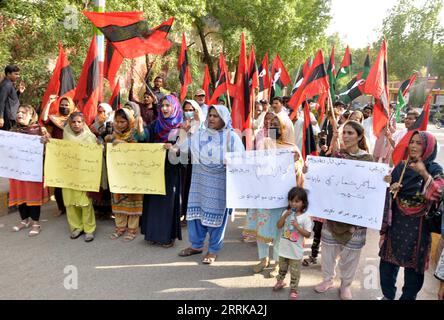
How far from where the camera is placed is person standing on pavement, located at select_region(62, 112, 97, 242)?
4121 mm

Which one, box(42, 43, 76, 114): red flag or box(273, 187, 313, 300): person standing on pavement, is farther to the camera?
box(42, 43, 76, 114): red flag

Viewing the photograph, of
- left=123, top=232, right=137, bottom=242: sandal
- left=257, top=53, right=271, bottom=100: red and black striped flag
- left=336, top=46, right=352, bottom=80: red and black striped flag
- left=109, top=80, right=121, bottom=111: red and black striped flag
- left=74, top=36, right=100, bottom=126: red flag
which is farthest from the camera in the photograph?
left=257, top=53, right=271, bottom=100: red and black striped flag

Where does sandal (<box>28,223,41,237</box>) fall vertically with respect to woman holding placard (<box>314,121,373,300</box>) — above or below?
below

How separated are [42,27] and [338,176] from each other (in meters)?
6.26

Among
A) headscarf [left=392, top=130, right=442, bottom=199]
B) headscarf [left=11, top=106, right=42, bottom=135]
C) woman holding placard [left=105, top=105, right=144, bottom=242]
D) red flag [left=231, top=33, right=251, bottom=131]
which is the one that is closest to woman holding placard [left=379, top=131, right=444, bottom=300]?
headscarf [left=392, top=130, right=442, bottom=199]

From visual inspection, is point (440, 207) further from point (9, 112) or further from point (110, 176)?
point (9, 112)

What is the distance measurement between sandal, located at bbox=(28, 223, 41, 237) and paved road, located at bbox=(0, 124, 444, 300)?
7 cm

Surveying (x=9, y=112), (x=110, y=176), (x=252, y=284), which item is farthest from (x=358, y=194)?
(x=9, y=112)

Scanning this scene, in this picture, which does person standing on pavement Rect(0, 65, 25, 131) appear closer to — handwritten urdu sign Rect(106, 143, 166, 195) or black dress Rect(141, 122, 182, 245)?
handwritten urdu sign Rect(106, 143, 166, 195)

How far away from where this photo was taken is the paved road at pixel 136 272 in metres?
3.11

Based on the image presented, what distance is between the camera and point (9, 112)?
5.47 meters

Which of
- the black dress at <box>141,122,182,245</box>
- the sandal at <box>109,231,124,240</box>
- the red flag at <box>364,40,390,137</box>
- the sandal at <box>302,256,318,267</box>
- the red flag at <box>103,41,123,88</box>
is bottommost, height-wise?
the sandal at <box>302,256,318,267</box>

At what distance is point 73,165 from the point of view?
413 cm
